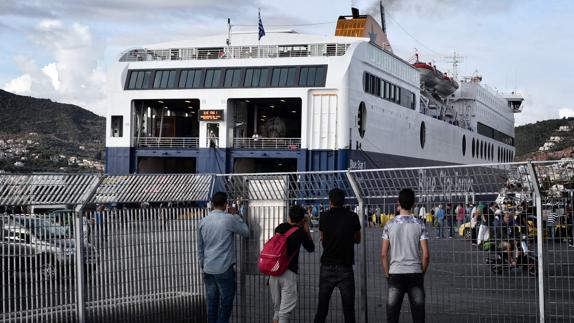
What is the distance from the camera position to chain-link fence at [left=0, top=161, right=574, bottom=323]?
883 centimetres

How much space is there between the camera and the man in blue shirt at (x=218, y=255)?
32.9ft

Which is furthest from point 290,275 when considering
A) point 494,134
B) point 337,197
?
point 494,134

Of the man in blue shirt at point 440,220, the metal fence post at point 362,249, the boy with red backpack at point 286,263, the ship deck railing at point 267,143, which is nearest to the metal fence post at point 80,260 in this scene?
the boy with red backpack at point 286,263

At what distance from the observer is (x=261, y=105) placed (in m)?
60.5

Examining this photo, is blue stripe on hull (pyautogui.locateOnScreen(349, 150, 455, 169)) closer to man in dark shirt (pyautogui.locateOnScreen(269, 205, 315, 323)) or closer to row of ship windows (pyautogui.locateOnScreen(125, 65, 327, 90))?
row of ship windows (pyautogui.locateOnScreen(125, 65, 327, 90))

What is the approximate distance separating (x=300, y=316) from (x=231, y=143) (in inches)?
1811

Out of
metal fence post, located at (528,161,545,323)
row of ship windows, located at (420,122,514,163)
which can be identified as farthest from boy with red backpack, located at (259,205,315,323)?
row of ship windows, located at (420,122,514,163)

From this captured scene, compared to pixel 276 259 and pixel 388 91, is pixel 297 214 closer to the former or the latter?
pixel 276 259

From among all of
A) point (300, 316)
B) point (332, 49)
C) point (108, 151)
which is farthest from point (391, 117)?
point (300, 316)

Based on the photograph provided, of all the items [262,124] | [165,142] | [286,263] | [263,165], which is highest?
[262,124]

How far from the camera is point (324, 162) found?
179 ft

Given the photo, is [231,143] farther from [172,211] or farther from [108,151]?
[172,211]

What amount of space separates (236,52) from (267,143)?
263 inches

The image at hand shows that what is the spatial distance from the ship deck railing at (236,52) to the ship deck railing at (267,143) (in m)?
5.62
